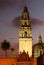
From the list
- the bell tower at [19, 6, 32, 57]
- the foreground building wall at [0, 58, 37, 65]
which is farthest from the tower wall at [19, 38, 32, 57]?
the foreground building wall at [0, 58, 37, 65]

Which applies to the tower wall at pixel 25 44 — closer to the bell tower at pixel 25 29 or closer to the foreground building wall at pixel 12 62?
the bell tower at pixel 25 29

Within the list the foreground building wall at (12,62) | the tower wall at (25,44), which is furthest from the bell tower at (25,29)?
the foreground building wall at (12,62)

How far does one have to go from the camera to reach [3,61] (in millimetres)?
42906

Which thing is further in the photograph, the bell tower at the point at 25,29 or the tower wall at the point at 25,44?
the tower wall at the point at 25,44

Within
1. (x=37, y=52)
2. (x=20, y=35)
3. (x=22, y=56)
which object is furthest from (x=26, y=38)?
(x=22, y=56)

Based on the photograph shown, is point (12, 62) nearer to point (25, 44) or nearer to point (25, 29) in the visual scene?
point (25, 29)

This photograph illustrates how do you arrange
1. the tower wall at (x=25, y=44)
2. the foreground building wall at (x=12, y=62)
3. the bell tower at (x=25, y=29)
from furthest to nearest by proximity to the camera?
the tower wall at (x=25, y=44) < the bell tower at (x=25, y=29) < the foreground building wall at (x=12, y=62)

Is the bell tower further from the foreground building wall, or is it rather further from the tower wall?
the foreground building wall

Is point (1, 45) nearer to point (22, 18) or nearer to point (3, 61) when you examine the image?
point (22, 18)

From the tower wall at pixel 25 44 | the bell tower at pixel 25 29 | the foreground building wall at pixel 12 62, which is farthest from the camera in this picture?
the tower wall at pixel 25 44

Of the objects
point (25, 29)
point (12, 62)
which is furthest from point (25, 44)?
point (12, 62)

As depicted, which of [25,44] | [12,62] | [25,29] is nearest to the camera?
[12,62]

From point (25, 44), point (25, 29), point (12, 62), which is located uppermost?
point (25, 29)

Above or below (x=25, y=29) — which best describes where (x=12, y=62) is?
below
